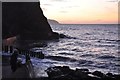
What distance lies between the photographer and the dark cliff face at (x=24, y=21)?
34656 mm

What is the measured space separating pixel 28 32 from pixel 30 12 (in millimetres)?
4655

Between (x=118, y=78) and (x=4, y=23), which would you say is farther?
(x=4, y=23)

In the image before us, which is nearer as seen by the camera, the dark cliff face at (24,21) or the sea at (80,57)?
the sea at (80,57)

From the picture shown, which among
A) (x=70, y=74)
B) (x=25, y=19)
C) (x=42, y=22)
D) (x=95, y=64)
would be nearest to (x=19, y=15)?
(x=25, y=19)

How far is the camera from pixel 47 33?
4444 cm

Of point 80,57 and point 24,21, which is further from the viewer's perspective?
point 24,21

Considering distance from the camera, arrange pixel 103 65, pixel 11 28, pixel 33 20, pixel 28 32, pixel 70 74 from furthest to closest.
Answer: pixel 33 20 → pixel 28 32 → pixel 11 28 → pixel 103 65 → pixel 70 74

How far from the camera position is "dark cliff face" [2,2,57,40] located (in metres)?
34.7

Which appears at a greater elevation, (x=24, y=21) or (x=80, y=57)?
(x=24, y=21)

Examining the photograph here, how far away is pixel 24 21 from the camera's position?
127 ft

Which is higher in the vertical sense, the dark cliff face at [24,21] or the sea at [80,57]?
the dark cliff face at [24,21]

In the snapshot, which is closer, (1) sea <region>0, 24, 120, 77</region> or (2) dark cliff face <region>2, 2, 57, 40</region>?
(1) sea <region>0, 24, 120, 77</region>

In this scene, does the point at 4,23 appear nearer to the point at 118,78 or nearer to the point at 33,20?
the point at 33,20

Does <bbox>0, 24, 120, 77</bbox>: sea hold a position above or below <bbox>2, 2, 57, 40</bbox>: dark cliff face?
below
